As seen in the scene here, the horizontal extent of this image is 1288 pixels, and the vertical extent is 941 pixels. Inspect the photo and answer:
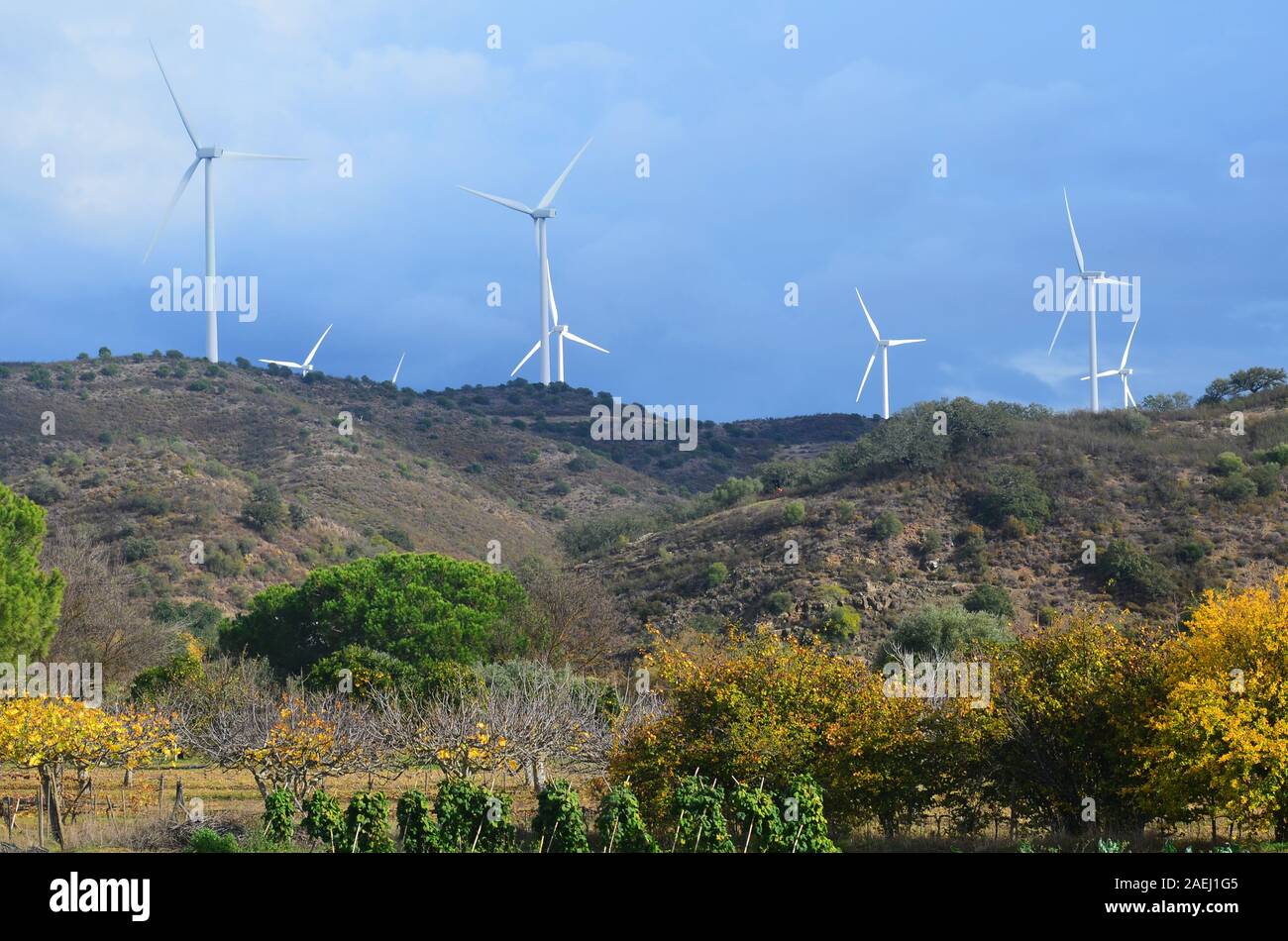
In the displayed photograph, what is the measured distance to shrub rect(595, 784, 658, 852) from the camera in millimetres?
20391

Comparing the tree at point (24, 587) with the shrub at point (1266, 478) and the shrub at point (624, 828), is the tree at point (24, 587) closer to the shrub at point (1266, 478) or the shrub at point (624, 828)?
the shrub at point (624, 828)

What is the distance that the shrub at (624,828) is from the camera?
66.9 ft

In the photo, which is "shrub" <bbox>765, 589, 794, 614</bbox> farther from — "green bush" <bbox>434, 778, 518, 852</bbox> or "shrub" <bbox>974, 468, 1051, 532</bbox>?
"green bush" <bbox>434, 778, 518, 852</bbox>

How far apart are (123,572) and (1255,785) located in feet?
182

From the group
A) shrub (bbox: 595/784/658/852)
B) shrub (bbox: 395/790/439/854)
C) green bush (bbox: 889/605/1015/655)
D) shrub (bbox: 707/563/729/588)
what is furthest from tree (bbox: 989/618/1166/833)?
shrub (bbox: 707/563/729/588)

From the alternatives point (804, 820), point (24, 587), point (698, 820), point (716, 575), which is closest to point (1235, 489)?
point (716, 575)

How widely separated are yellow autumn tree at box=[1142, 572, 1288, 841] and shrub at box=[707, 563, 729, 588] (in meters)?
37.2

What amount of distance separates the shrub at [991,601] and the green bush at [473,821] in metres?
33.0

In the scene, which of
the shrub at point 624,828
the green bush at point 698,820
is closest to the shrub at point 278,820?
the shrub at point 624,828

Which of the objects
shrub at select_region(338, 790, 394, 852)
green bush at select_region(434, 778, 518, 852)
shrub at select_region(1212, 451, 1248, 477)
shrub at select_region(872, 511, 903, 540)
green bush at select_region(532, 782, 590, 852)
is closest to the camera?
green bush at select_region(532, 782, 590, 852)

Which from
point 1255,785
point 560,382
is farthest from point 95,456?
point 1255,785

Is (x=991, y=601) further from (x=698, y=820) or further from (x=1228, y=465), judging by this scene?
(x=698, y=820)

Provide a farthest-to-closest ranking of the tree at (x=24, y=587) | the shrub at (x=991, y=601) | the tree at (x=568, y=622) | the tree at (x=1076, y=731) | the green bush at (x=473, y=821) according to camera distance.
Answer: the shrub at (x=991, y=601) → the tree at (x=568, y=622) → the tree at (x=24, y=587) → the tree at (x=1076, y=731) → the green bush at (x=473, y=821)

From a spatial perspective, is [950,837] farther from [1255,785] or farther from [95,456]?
Result: [95,456]
